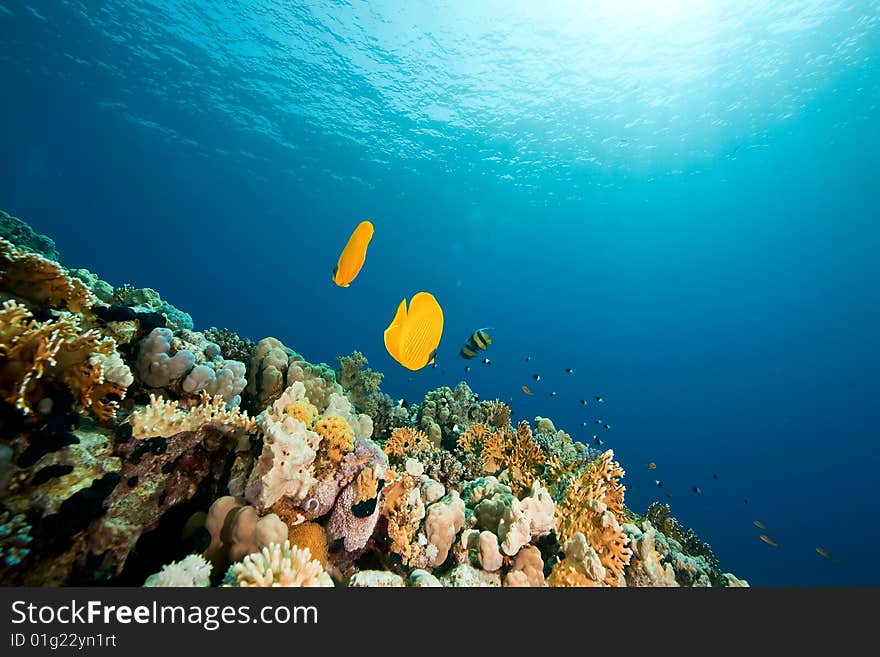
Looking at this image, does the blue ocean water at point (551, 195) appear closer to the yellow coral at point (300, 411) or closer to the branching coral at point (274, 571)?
the yellow coral at point (300, 411)

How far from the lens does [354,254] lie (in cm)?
327

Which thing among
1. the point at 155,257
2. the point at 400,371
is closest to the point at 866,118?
the point at 400,371

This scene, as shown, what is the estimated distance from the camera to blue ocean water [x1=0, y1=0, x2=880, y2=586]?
26438 millimetres

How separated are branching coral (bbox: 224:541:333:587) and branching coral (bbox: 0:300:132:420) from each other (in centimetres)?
165

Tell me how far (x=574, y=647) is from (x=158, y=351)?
162 inches

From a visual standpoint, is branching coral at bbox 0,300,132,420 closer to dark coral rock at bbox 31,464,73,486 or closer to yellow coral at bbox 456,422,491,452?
dark coral rock at bbox 31,464,73,486

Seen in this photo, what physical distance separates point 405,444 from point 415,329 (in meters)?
3.47

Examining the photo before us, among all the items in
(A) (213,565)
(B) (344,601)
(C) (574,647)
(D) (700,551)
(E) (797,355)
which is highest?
(E) (797,355)

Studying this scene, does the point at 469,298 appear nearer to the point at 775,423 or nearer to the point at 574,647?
the point at 775,423

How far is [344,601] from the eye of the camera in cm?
223

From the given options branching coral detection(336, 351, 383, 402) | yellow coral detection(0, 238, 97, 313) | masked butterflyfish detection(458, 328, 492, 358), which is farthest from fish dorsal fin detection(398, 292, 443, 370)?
branching coral detection(336, 351, 383, 402)

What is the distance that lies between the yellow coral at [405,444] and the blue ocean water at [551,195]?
5244 mm

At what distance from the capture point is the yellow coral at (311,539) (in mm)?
2789

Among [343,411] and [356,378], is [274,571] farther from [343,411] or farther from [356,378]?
[356,378]
